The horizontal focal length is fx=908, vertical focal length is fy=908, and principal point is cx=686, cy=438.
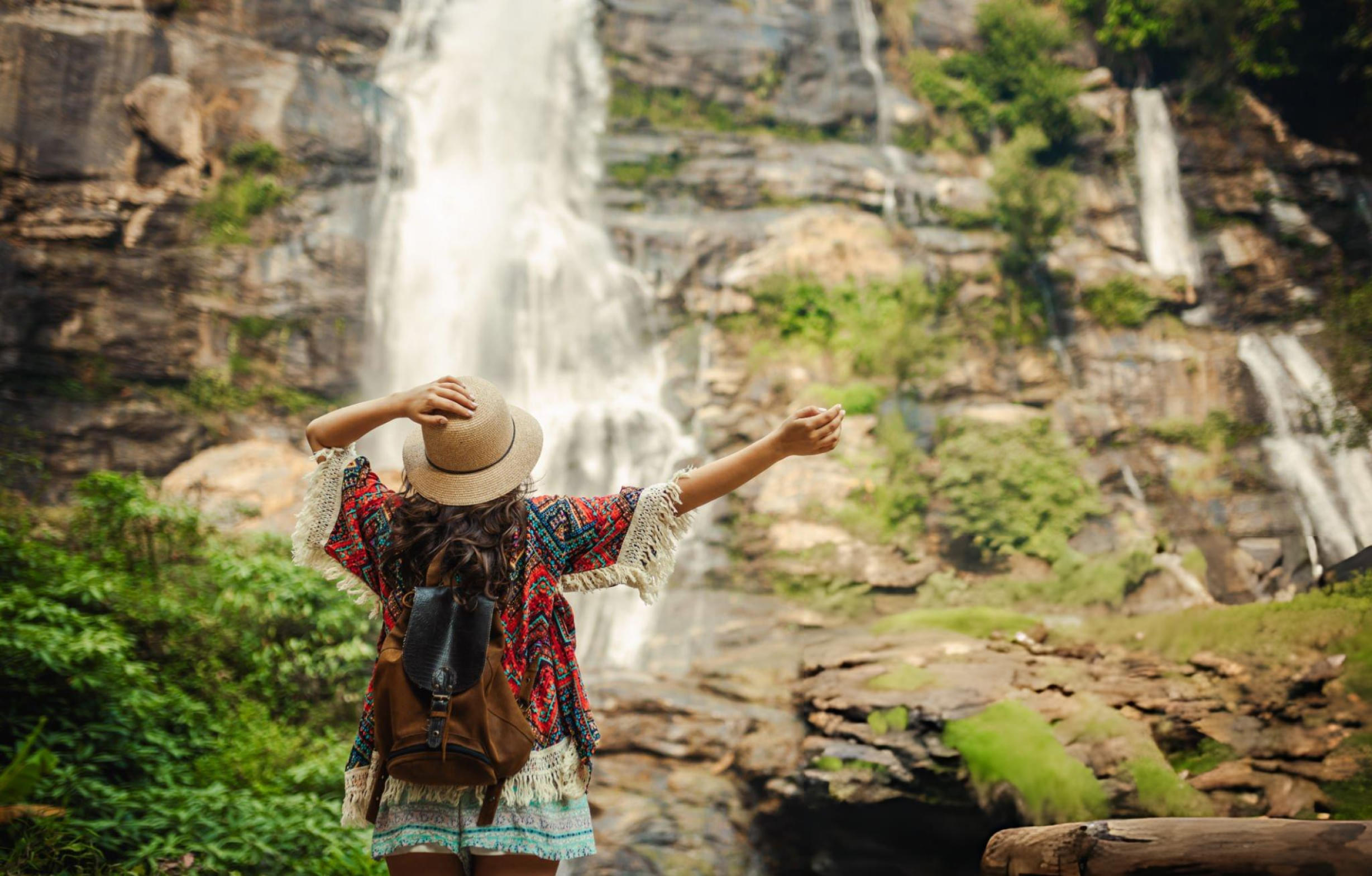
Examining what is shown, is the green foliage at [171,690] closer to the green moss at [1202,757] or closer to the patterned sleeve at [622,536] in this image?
the patterned sleeve at [622,536]

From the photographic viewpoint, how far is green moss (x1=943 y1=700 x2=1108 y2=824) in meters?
5.07

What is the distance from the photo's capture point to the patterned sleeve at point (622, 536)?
1857 millimetres

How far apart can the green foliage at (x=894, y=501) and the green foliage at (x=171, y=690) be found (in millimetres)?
5974

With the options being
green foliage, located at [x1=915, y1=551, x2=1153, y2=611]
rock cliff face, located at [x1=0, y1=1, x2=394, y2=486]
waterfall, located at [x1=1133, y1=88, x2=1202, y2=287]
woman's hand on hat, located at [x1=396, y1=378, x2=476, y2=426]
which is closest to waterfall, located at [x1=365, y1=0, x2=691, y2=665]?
rock cliff face, located at [x1=0, y1=1, x2=394, y2=486]

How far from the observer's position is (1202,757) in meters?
5.42

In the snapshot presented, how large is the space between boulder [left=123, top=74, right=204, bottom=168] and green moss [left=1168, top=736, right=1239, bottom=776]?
12625 millimetres

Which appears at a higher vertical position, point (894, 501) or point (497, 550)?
point (894, 501)

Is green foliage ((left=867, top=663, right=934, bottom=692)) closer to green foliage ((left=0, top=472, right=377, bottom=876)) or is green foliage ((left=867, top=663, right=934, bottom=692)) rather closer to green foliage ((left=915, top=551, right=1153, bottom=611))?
green foliage ((left=915, top=551, right=1153, bottom=611))

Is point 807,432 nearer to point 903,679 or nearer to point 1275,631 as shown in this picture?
point 903,679

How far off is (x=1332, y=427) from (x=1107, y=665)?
5.01 m

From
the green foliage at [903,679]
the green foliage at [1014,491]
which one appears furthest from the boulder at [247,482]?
the green foliage at [1014,491]

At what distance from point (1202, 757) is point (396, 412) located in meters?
5.54

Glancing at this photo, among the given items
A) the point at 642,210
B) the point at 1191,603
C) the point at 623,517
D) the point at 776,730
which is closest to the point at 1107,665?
the point at 776,730

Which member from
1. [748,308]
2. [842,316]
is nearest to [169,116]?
[748,308]
